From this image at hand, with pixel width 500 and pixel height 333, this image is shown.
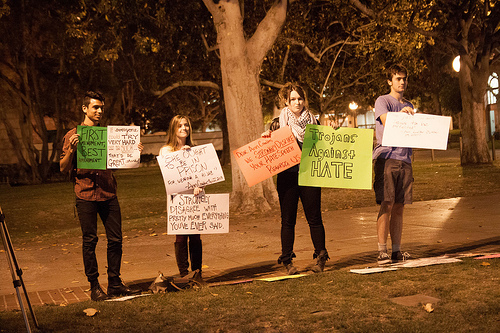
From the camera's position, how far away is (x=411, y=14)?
21500 mm

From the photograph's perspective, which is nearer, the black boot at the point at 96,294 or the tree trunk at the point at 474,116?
the black boot at the point at 96,294

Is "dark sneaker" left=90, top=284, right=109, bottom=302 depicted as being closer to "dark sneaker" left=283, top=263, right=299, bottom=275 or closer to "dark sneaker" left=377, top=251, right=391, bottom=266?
"dark sneaker" left=283, top=263, right=299, bottom=275

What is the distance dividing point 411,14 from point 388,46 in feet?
4.04

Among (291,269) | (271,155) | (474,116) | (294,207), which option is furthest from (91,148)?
(474,116)

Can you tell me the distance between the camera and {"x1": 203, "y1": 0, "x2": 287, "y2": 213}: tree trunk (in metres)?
13.1

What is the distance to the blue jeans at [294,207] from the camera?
268 inches

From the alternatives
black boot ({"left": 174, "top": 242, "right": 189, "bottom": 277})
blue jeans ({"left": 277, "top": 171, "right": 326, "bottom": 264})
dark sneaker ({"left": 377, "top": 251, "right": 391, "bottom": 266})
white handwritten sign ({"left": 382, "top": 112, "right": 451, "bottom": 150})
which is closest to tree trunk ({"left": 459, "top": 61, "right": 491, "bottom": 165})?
white handwritten sign ({"left": 382, "top": 112, "right": 451, "bottom": 150})

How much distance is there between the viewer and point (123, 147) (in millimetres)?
6547

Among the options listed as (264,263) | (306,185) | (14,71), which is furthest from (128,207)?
(14,71)

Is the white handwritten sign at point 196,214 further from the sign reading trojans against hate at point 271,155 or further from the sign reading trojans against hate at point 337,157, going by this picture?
the sign reading trojans against hate at point 337,157

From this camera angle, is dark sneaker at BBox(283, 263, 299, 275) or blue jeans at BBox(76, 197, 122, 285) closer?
blue jeans at BBox(76, 197, 122, 285)

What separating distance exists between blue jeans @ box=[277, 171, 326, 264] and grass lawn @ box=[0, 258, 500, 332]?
1.55ft

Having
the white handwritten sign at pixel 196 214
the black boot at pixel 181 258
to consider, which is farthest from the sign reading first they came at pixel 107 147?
the black boot at pixel 181 258

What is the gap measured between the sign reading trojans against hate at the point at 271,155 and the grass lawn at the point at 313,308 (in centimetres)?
118
